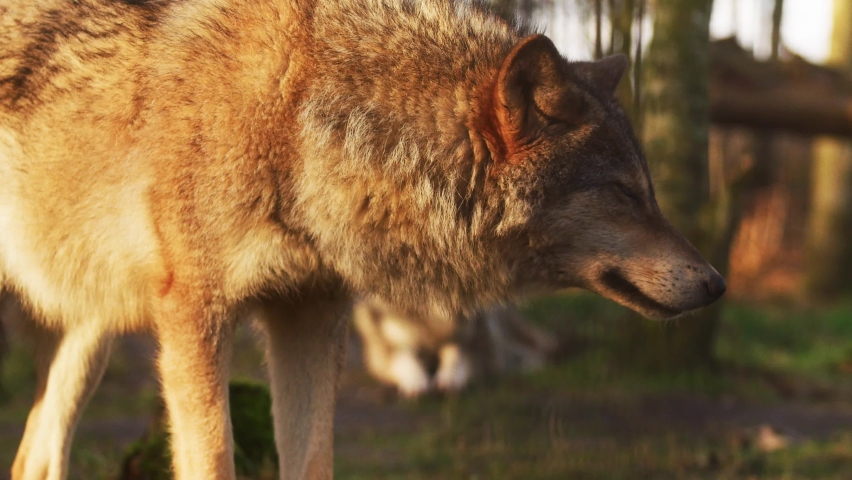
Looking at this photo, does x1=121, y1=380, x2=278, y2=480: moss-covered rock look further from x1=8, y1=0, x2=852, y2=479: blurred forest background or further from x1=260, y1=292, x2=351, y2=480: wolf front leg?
x1=260, y1=292, x2=351, y2=480: wolf front leg

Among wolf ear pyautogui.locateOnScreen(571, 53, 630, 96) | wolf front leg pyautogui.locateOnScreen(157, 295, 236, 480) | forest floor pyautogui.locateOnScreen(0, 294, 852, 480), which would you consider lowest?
forest floor pyautogui.locateOnScreen(0, 294, 852, 480)

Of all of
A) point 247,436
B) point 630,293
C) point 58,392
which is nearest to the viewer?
point 630,293

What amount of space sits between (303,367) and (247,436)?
3.78 feet

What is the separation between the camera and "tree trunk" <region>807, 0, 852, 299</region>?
1263 centimetres

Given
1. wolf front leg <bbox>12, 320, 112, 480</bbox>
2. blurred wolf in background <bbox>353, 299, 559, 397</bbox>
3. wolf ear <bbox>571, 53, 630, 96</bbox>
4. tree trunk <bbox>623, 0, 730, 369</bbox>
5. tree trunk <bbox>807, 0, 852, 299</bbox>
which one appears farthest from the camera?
tree trunk <bbox>807, 0, 852, 299</bbox>

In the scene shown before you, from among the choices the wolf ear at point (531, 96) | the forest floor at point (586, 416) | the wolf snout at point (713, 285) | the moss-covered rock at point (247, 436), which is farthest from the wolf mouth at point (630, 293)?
the moss-covered rock at point (247, 436)

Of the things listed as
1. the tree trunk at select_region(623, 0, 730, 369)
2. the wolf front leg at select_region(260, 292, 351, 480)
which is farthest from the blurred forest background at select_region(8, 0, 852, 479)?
the wolf front leg at select_region(260, 292, 351, 480)

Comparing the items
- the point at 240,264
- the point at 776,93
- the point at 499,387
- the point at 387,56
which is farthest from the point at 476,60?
the point at 776,93

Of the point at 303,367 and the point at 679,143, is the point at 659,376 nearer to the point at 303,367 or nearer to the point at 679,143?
the point at 679,143

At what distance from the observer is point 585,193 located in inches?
125

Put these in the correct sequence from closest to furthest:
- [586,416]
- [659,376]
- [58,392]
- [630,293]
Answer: [630,293]
[58,392]
[586,416]
[659,376]

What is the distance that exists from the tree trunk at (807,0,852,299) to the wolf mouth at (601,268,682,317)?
33.9 feet

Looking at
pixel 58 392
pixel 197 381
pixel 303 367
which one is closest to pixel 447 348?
pixel 58 392

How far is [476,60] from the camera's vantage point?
3.25 meters
